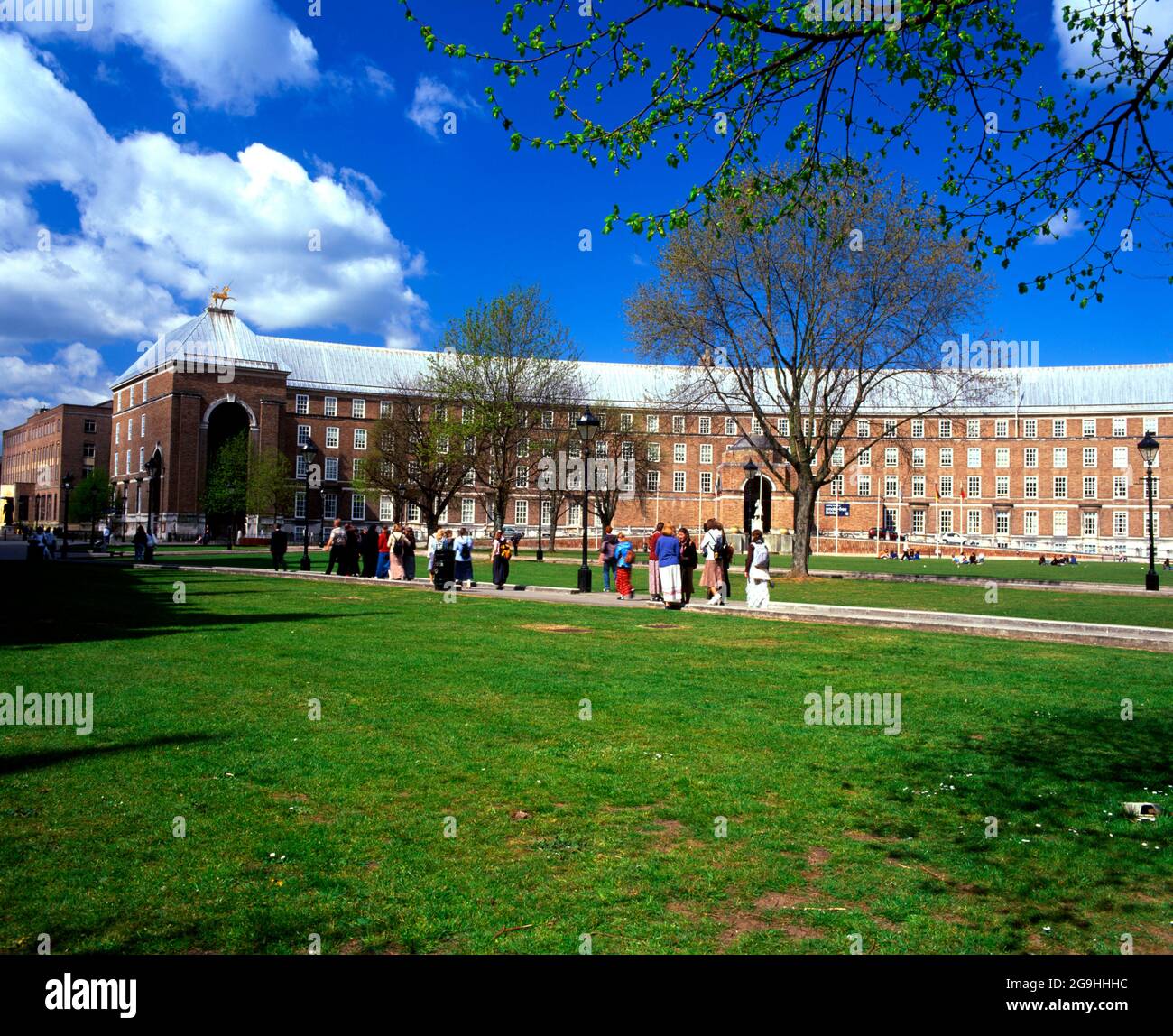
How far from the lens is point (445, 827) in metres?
5.61

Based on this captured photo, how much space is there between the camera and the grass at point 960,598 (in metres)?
22.7

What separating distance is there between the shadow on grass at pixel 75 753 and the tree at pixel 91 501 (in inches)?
4207

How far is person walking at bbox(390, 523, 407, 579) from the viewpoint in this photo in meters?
31.4

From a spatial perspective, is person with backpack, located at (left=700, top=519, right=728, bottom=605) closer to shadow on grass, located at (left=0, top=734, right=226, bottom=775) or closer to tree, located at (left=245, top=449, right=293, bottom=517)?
shadow on grass, located at (left=0, top=734, right=226, bottom=775)

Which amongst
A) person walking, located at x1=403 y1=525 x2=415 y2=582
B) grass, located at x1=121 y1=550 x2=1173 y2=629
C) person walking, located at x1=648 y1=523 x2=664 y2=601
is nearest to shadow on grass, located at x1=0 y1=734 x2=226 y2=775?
person walking, located at x1=648 y1=523 x2=664 y2=601

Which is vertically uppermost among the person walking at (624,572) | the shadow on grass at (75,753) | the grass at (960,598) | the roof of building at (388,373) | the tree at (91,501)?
the roof of building at (388,373)

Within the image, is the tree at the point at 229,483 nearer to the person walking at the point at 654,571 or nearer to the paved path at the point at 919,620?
the paved path at the point at 919,620

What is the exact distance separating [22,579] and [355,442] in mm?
71691

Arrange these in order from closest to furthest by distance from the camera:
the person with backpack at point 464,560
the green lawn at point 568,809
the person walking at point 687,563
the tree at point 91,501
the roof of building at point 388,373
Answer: the green lawn at point 568,809
the person walking at point 687,563
the person with backpack at point 464,560
the roof of building at point 388,373
the tree at point 91,501

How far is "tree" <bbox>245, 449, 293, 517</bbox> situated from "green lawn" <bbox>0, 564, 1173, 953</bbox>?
67.9 meters

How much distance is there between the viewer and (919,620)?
19156 millimetres

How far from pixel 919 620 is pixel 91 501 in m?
107

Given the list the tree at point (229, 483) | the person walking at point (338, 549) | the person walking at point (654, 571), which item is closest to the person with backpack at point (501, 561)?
the person walking at point (654, 571)
